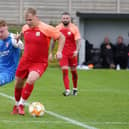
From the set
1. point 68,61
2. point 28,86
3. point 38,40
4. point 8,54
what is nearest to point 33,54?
point 38,40

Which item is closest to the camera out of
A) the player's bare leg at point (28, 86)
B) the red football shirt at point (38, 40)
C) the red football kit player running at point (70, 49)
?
the player's bare leg at point (28, 86)

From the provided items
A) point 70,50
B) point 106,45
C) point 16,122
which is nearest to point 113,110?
point 16,122

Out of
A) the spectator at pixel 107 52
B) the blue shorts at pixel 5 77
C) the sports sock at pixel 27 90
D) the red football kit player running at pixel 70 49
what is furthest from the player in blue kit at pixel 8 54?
the spectator at pixel 107 52

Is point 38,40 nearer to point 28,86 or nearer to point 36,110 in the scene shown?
point 28,86

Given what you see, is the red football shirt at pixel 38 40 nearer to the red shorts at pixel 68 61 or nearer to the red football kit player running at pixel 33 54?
the red football kit player running at pixel 33 54

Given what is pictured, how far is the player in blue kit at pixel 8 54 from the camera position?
430 inches

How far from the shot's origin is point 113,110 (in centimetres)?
1195

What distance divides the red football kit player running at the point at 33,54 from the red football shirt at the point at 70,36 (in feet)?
15.6

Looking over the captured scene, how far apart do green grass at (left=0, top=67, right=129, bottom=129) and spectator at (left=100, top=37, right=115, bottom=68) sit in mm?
8327

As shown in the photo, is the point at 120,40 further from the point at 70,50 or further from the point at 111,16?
the point at 70,50

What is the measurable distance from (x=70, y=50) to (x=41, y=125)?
265 inches

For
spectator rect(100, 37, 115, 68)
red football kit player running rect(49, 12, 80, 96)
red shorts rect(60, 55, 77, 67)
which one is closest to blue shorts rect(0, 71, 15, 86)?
red football kit player running rect(49, 12, 80, 96)

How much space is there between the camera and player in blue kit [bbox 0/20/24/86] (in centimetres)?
1091

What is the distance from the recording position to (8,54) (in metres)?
11.0
